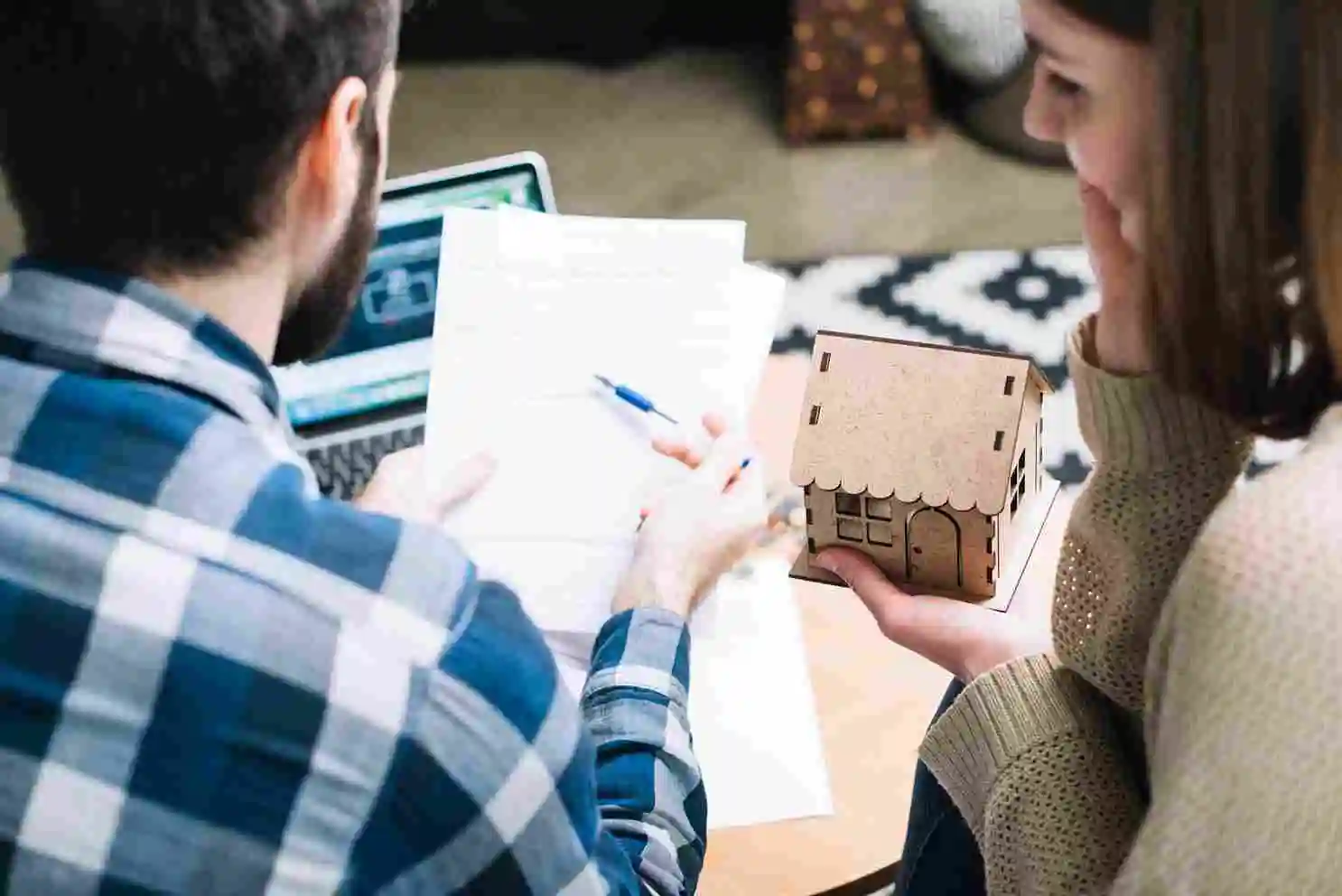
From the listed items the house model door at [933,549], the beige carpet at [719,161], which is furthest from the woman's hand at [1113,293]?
the beige carpet at [719,161]

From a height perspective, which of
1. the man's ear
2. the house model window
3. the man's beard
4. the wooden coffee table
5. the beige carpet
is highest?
the man's ear

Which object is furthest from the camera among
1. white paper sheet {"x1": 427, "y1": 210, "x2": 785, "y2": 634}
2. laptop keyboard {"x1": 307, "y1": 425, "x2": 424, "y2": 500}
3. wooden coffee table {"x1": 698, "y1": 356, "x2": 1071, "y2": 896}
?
laptop keyboard {"x1": 307, "y1": 425, "x2": 424, "y2": 500}

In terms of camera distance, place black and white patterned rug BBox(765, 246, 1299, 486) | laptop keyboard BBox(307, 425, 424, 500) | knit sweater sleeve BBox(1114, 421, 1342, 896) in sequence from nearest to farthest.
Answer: knit sweater sleeve BBox(1114, 421, 1342, 896) < laptop keyboard BBox(307, 425, 424, 500) < black and white patterned rug BBox(765, 246, 1299, 486)

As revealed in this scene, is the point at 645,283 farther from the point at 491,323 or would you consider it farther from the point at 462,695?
the point at 462,695

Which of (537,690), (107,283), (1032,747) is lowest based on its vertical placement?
(1032,747)

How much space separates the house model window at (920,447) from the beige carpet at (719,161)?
1433mm

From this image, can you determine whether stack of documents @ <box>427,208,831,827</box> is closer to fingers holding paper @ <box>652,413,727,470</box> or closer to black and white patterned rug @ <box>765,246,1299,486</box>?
fingers holding paper @ <box>652,413,727,470</box>

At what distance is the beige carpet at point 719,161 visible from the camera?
92.0 inches

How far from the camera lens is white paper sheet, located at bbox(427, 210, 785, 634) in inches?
38.2

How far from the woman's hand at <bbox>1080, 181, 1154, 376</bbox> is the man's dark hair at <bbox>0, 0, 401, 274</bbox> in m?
0.42

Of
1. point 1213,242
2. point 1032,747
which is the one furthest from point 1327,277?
point 1032,747

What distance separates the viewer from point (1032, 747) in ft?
2.68

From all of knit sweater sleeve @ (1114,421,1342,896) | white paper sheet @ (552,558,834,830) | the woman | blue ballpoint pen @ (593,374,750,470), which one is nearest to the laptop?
blue ballpoint pen @ (593,374,750,470)

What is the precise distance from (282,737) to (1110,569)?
0.47 m
